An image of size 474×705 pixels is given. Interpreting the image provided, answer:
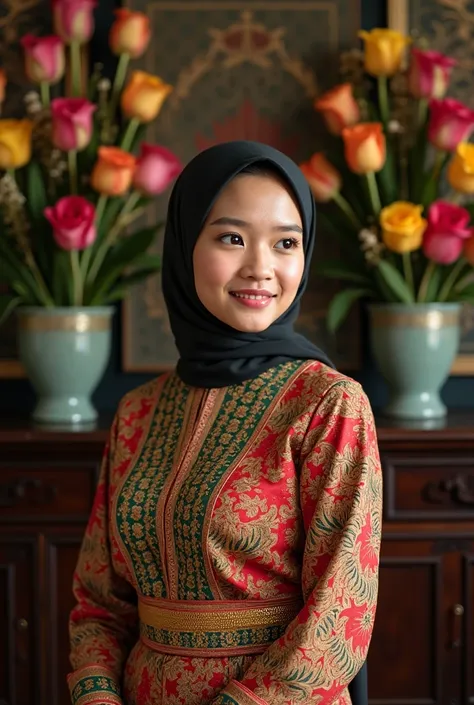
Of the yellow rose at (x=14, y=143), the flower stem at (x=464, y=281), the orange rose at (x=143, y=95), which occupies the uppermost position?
the orange rose at (x=143, y=95)

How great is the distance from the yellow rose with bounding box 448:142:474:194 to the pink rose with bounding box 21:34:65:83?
3.45ft

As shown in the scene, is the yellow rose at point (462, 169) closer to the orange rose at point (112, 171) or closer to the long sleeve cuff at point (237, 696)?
the orange rose at point (112, 171)

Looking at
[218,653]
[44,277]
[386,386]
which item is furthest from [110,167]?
[218,653]

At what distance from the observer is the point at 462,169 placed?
2535 mm

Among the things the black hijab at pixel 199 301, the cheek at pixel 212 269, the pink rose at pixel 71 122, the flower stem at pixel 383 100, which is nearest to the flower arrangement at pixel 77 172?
the pink rose at pixel 71 122

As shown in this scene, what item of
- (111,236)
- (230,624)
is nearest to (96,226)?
(111,236)

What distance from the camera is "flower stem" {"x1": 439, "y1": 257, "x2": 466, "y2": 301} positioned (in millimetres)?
2619

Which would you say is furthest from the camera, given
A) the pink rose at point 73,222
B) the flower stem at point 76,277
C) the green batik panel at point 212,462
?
the flower stem at point 76,277

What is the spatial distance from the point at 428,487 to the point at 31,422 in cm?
102

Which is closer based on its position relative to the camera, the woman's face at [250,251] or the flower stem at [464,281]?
the woman's face at [250,251]

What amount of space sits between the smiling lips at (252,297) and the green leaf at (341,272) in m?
1.33

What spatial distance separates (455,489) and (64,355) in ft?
3.37

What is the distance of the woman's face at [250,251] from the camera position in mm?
1378

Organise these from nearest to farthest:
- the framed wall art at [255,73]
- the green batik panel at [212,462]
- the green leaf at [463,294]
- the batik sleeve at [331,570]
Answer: the batik sleeve at [331,570] < the green batik panel at [212,462] < the green leaf at [463,294] < the framed wall art at [255,73]
